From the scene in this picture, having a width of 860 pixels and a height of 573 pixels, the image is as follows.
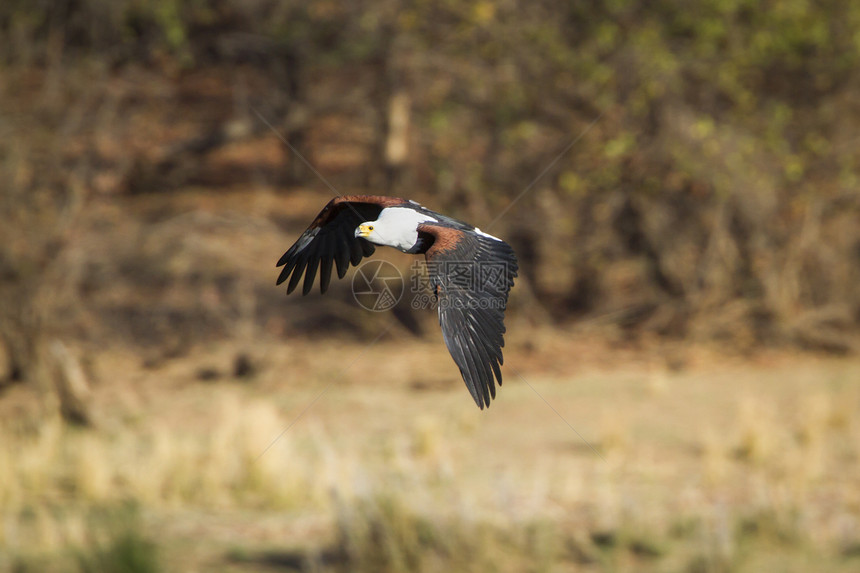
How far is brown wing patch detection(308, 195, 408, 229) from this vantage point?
9.71 feet

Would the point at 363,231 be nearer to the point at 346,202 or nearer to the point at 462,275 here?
the point at 462,275

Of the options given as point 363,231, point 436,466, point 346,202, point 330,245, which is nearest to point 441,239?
point 363,231

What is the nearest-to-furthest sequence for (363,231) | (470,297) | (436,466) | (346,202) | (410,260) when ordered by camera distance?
(363,231), (470,297), (346,202), (436,466), (410,260)

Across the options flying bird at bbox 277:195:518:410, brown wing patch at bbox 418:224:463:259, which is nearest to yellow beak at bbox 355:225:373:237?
flying bird at bbox 277:195:518:410

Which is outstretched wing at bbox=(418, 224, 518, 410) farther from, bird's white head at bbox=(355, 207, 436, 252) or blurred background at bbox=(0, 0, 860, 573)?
blurred background at bbox=(0, 0, 860, 573)

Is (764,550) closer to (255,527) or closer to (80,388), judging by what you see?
(255,527)

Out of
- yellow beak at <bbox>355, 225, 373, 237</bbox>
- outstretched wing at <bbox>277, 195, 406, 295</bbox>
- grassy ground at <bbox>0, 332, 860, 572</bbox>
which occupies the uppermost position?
outstretched wing at <bbox>277, 195, 406, 295</bbox>

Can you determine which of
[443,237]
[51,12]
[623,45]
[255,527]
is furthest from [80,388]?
[443,237]

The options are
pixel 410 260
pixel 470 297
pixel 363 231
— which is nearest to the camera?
pixel 363 231

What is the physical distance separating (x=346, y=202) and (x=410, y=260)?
31.3ft

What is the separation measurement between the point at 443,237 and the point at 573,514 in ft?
30.3

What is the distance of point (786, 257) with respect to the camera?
14.3 metres

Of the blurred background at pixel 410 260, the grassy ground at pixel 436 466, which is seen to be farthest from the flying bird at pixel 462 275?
the blurred background at pixel 410 260

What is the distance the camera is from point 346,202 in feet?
9.91
